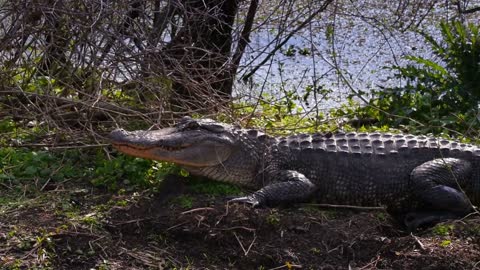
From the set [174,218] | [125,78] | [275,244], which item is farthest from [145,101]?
[275,244]

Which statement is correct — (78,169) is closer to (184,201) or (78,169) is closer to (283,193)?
(184,201)

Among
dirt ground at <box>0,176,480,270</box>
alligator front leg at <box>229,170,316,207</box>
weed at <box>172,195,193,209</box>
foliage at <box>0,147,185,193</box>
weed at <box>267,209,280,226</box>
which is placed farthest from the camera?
foliage at <box>0,147,185,193</box>

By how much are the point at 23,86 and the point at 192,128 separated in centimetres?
155

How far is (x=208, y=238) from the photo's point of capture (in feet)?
13.6

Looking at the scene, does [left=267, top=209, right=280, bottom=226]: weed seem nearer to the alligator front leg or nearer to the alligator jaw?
the alligator front leg

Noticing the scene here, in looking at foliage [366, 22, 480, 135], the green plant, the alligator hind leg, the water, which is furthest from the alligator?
the water

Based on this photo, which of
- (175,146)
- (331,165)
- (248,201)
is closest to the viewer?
(248,201)

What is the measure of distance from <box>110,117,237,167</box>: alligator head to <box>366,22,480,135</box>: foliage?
2030 millimetres

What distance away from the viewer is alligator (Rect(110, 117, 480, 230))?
185 inches

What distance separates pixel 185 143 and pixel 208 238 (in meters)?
0.90

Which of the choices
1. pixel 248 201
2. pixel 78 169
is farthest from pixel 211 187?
pixel 78 169

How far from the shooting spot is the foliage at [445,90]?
6.70 m

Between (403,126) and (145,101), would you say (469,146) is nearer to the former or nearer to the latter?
(403,126)

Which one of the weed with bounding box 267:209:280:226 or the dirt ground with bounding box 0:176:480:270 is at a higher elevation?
the weed with bounding box 267:209:280:226
